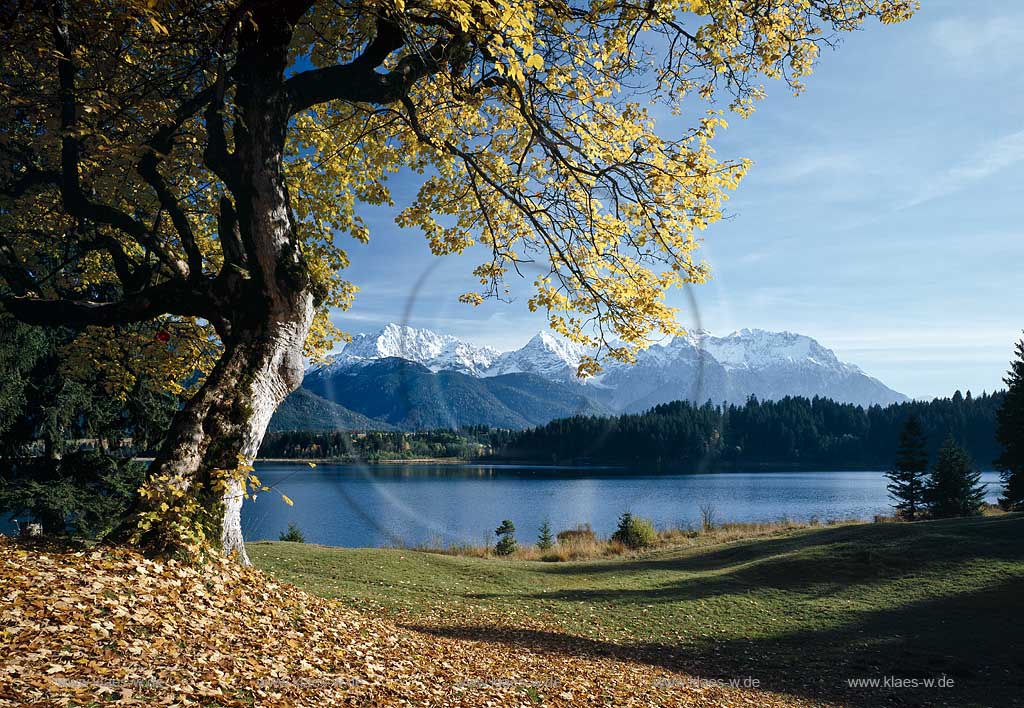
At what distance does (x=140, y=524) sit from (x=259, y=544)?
16.8 metres

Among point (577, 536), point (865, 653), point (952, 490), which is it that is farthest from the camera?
point (952, 490)

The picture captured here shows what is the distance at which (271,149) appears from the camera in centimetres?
796

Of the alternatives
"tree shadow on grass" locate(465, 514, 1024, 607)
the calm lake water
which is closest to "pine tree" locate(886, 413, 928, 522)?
the calm lake water

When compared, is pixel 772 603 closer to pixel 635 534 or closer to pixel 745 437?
pixel 635 534

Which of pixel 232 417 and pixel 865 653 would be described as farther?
pixel 865 653

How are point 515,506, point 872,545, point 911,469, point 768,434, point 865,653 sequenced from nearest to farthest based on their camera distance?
point 865,653
point 872,545
point 911,469
point 515,506
point 768,434

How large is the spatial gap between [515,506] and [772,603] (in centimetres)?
4832

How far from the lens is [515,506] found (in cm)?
6200

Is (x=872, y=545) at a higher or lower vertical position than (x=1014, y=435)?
lower

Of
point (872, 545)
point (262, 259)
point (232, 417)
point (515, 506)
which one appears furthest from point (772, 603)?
point (515, 506)

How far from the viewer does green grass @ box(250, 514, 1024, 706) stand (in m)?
10.7

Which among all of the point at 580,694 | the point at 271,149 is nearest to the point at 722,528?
→ the point at 580,694

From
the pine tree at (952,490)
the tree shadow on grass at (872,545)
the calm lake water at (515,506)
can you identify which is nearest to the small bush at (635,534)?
the tree shadow on grass at (872,545)

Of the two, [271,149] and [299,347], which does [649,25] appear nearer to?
[271,149]
